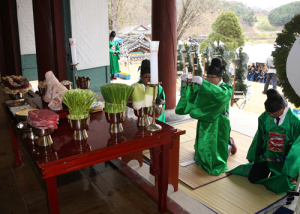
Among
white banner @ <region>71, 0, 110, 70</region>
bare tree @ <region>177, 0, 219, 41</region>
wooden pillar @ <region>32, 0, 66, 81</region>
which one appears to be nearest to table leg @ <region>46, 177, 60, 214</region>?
wooden pillar @ <region>32, 0, 66, 81</region>

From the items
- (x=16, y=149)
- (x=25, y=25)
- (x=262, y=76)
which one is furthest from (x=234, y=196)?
(x=262, y=76)

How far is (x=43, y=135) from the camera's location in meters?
1.65

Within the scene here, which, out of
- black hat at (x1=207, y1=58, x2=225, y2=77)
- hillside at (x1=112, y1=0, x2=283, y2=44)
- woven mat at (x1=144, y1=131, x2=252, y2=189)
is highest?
hillside at (x1=112, y1=0, x2=283, y2=44)

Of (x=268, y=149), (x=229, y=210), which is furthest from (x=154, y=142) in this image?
(x=268, y=149)

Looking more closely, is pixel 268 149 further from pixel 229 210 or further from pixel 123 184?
pixel 123 184

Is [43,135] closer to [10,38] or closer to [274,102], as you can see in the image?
[274,102]

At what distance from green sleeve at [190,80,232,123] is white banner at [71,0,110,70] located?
2456 millimetres

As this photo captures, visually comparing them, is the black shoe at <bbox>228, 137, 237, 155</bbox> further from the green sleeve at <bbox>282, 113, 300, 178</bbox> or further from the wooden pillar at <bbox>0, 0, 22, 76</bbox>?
the wooden pillar at <bbox>0, 0, 22, 76</bbox>

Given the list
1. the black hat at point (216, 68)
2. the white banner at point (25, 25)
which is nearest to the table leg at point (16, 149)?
the black hat at point (216, 68)

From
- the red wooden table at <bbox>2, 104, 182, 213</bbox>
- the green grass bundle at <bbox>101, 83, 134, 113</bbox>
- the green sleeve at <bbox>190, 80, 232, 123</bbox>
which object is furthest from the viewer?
the green sleeve at <bbox>190, 80, 232, 123</bbox>

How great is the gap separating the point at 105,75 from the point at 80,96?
3.53 meters

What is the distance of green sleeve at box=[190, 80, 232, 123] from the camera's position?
2947mm

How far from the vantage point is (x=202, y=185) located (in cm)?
297

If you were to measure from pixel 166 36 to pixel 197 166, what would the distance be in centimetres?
243
